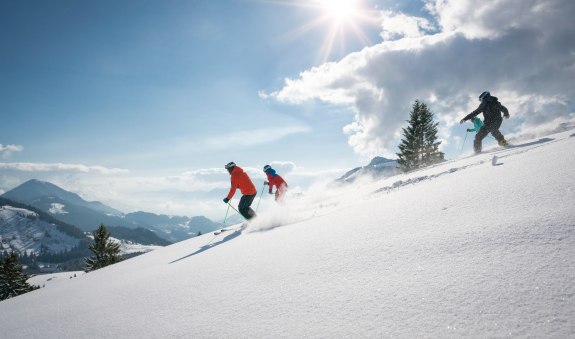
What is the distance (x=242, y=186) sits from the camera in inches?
435

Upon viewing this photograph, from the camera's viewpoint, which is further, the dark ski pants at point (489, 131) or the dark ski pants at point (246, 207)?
the dark ski pants at point (489, 131)

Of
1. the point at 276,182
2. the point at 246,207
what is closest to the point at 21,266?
the point at 276,182

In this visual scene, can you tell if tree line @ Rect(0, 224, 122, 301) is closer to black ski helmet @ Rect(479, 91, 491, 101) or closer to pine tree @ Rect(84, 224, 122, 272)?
pine tree @ Rect(84, 224, 122, 272)

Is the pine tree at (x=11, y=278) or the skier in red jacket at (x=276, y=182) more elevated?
the skier in red jacket at (x=276, y=182)

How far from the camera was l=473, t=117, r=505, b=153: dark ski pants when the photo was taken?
12.4 m

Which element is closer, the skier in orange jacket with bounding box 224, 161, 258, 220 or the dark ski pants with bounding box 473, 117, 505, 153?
the skier in orange jacket with bounding box 224, 161, 258, 220

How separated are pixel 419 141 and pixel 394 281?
43.3 meters

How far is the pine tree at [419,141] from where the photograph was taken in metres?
41.7

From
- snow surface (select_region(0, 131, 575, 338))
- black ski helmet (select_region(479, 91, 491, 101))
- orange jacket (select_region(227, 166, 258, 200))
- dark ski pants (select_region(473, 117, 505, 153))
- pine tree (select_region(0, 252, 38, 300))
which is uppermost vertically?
black ski helmet (select_region(479, 91, 491, 101))

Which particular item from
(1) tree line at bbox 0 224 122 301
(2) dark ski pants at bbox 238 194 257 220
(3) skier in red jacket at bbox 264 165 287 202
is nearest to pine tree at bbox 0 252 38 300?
(1) tree line at bbox 0 224 122 301

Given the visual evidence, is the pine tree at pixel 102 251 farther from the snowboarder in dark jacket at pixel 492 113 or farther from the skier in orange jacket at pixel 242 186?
the snowboarder in dark jacket at pixel 492 113

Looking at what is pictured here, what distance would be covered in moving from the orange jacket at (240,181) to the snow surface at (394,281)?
5.95 meters

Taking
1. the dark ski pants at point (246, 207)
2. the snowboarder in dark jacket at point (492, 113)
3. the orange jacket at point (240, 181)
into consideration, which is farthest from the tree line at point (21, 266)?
the snowboarder in dark jacket at point (492, 113)

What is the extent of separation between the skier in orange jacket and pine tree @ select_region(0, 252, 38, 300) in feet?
158
